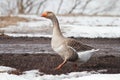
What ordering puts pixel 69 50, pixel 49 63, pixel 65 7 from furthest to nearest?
pixel 65 7 < pixel 49 63 < pixel 69 50

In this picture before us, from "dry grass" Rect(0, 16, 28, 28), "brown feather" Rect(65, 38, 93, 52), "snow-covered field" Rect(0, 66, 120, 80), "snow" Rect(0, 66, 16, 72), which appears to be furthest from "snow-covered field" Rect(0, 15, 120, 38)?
"snow-covered field" Rect(0, 66, 120, 80)

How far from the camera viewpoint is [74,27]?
20.0 metres

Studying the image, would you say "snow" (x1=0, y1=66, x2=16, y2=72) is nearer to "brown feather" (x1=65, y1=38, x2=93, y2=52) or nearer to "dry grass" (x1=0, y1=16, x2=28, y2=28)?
"brown feather" (x1=65, y1=38, x2=93, y2=52)

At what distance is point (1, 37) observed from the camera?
1759 centimetres

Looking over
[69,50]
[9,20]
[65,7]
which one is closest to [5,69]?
[69,50]

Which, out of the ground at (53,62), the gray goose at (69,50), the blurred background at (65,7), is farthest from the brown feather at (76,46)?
the blurred background at (65,7)

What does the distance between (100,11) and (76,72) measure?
63.6 ft

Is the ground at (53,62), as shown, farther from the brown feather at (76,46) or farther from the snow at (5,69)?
the brown feather at (76,46)

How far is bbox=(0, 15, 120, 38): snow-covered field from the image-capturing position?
18.4 m

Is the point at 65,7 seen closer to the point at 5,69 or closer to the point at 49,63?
the point at 49,63

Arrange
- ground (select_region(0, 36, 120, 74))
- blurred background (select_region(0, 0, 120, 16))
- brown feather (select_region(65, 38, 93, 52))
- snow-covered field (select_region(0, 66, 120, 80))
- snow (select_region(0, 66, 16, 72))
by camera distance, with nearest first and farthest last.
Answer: snow-covered field (select_region(0, 66, 120, 80)), snow (select_region(0, 66, 16, 72)), brown feather (select_region(65, 38, 93, 52)), ground (select_region(0, 36, 120, 74)), blurred background (select_region(0, 0, 120, 16))

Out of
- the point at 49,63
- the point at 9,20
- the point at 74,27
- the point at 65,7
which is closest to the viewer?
the point at 49,63

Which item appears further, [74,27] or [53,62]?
[74,27]

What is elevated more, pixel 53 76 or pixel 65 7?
pixel 53 76
